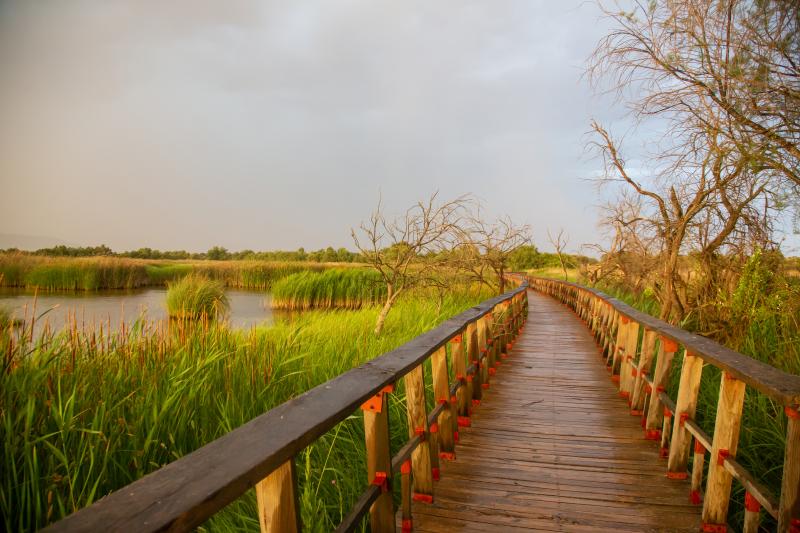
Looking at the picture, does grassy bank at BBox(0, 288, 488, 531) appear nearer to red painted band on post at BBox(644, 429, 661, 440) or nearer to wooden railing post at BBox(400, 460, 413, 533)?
wooden railing post at BBox(400, 460, 413, 533)

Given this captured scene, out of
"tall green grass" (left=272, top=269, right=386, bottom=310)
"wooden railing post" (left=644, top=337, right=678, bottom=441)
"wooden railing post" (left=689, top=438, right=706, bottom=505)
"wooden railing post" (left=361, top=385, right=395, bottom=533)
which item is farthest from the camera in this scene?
"tall green grass" (left=272, top=269, right=386, bottom=310)

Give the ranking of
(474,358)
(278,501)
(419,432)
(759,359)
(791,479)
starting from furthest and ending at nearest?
1. (759,359)
2. (474,358)
3. (419,432)
4. (791,479)
5. (278,501)

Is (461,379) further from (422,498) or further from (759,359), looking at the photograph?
(759,359)

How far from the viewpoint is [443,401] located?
336cm

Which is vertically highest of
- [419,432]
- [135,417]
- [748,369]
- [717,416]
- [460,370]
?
[748,369]

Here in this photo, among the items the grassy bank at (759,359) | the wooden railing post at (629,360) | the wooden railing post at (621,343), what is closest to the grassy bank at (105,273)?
the wooden railing post at (621,343)

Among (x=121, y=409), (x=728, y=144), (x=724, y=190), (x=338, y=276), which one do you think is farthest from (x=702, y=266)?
(x=338, y=276)

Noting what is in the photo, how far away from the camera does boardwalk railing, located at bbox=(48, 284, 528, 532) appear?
96 cm

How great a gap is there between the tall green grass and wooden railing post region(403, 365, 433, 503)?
15.6m

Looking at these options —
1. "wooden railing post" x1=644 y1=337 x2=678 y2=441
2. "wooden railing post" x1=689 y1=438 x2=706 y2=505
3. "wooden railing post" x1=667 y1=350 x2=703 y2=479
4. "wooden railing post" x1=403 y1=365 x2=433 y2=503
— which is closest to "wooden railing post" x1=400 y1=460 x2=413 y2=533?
"wooden railing post" x1=403 y1=365 x2=433 y2=503

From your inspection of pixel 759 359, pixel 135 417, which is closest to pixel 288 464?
pixel 135 417

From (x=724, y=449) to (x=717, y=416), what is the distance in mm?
171

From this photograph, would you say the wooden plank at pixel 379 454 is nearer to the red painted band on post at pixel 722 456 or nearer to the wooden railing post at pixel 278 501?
the wooden railing post at pixel 278 501

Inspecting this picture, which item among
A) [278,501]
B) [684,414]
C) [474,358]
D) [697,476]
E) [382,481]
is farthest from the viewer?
[474,358]
